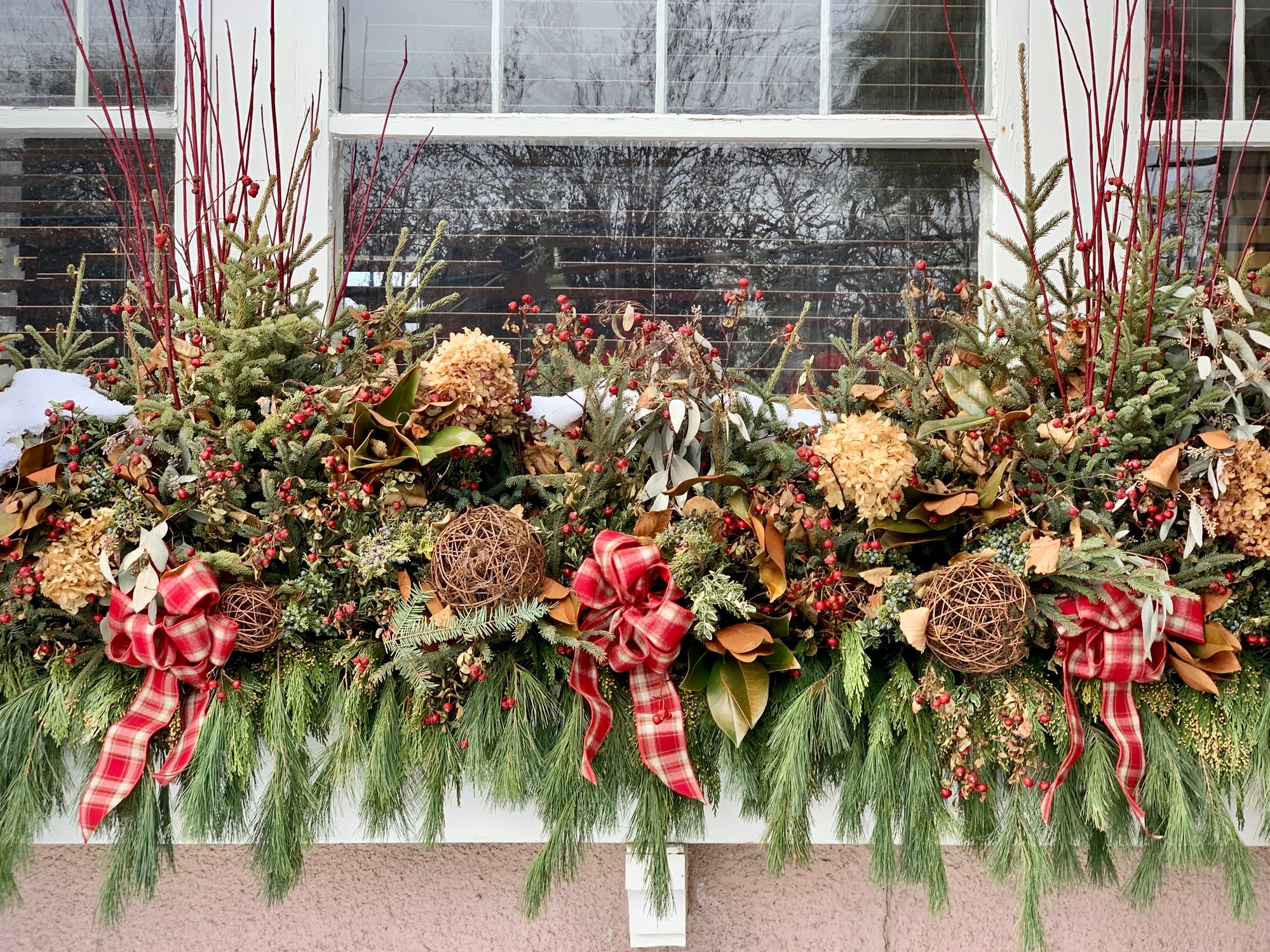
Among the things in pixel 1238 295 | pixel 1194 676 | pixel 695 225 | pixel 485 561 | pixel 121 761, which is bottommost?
pixel 121 761

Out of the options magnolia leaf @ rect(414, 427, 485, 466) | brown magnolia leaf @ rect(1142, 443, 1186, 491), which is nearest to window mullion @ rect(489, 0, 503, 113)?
magnolia leaf @ rect(414, 427, 485, 466)

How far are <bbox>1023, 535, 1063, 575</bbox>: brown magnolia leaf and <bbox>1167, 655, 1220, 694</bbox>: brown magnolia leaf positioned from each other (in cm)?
17

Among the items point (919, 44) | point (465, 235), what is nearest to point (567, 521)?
point (465, 235)

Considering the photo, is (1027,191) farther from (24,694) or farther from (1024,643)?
(24,694)

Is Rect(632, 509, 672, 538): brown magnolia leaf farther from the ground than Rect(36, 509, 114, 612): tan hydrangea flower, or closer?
farther from the ground

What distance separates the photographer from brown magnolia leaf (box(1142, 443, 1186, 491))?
34.1 inches

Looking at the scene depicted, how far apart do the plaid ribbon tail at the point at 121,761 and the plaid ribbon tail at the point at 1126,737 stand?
0.91 m

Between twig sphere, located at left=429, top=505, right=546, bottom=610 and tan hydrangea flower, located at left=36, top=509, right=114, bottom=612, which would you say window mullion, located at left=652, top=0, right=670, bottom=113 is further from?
tan hydrangea flower, located at left=36, top=509, right=114, bottom=612

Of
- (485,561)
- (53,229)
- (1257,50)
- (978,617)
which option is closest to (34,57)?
(53,229)

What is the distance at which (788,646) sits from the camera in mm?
934

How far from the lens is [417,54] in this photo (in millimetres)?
1404

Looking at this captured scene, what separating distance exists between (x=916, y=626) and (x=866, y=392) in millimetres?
272

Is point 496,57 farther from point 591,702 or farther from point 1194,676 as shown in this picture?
point 1194,676

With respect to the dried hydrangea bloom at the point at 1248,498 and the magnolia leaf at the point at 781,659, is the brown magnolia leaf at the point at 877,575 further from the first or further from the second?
the dried hydrangea bloom at the point at 1248,498
